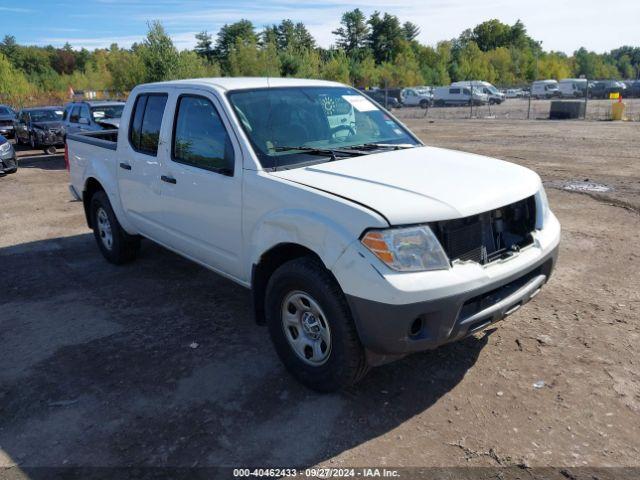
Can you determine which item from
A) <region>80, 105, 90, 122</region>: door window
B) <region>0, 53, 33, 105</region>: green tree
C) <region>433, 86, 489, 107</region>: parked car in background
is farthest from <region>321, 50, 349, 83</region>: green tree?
<region>80, 105, 90, 122</region>: door window

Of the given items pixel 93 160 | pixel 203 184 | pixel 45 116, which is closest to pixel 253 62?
pixel 45 116

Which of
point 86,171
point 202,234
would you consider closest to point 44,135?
point 86,171

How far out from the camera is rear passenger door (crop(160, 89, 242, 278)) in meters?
3.88

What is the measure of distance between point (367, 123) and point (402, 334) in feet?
7.42

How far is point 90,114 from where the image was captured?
14453 mm

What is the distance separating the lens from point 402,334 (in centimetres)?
287

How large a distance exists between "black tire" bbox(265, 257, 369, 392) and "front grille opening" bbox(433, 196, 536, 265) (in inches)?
27.0

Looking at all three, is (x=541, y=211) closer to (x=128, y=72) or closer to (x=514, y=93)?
(x=128, y=72)

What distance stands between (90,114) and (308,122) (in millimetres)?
12153

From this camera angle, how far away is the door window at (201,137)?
3945mm

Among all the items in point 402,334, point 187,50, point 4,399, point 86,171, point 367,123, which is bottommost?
point 4,399

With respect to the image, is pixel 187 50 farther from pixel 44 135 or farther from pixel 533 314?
pixel 533 314

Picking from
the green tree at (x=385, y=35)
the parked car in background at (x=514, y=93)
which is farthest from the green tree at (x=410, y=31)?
the parked car in background at (x=514, y=93)

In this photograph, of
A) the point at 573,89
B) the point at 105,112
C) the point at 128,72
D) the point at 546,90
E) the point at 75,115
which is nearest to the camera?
the point at 105,112
